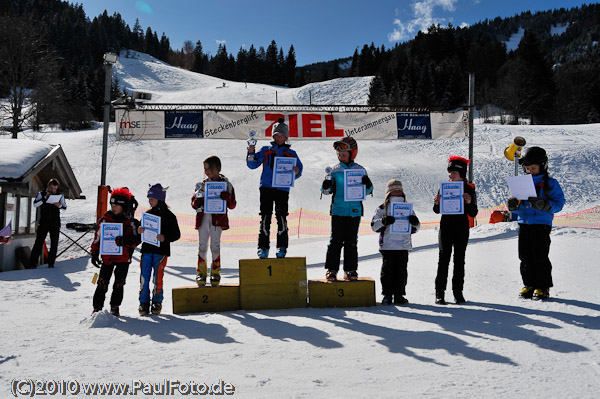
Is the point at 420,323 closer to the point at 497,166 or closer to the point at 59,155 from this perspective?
the point at 59,155

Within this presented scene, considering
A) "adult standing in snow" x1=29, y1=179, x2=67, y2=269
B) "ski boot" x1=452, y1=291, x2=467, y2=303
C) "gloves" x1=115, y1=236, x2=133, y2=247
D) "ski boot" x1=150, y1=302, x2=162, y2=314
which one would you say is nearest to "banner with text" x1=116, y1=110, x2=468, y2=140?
"adult standing in snow" x1=29, y1=179, x2=67, y2=269

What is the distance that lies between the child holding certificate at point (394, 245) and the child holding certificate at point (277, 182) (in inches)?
45.5

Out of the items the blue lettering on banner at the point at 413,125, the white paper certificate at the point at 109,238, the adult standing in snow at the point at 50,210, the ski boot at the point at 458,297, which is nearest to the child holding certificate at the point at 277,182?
the white paper certificate at the point at 109,238

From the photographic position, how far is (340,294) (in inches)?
209

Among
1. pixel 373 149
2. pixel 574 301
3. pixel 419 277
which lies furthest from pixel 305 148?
pixel 574 301

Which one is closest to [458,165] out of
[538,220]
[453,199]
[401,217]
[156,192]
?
[453,199]

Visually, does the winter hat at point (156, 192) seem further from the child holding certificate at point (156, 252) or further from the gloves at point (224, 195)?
the gloves at point (224, 195)

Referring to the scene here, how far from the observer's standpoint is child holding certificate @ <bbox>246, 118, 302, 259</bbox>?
19.0ft

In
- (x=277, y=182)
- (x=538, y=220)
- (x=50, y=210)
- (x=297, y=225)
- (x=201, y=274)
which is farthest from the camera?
(x=297, y=225)

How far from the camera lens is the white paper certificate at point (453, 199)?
5461mm

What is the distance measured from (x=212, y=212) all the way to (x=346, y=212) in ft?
5.26

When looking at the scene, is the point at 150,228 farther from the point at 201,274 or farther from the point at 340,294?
the point at 340,294

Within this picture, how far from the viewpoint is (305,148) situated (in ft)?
110

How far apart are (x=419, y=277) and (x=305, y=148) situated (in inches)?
1041
